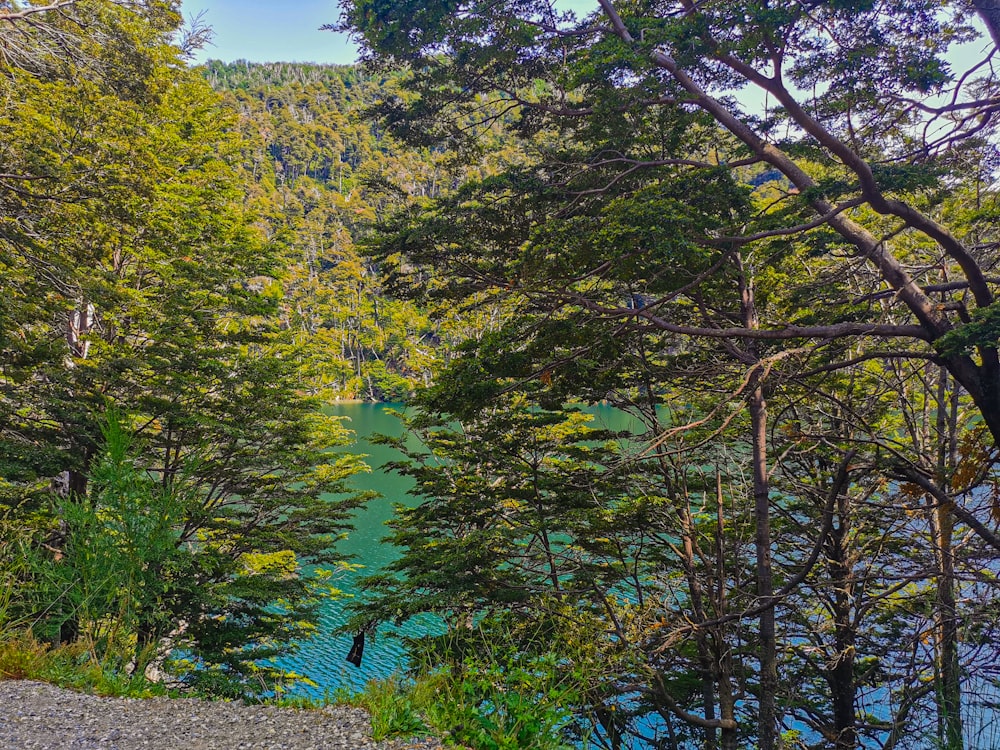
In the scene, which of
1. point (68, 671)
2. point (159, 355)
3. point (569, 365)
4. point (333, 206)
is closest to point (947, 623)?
point (569, 365)

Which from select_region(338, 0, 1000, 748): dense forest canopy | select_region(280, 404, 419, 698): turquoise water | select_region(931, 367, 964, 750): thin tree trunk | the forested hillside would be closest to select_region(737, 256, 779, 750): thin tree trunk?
select_region(338, 0, 1000, 748): dense forest canopy

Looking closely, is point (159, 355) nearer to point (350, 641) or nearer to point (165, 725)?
point (165, 725)

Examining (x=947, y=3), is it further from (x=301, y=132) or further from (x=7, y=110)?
(x=301, y=132)

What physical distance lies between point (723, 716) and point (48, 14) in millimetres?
15318

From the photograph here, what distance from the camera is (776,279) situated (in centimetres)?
812

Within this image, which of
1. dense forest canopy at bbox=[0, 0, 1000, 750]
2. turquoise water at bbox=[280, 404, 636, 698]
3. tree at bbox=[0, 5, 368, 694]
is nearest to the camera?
dense forest canopy at bbox=[0, 0, 1000, 750]

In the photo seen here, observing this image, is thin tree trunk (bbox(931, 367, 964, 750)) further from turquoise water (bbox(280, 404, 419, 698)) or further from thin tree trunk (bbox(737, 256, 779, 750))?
turquoise water (bbox(280, 404, 419, 698))

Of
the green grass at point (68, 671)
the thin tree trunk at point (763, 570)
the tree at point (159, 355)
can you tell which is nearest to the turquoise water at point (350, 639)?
the tree at point (159, 355)

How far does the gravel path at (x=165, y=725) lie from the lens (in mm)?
2750

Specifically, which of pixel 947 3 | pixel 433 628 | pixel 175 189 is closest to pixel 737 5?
pixel 947 3

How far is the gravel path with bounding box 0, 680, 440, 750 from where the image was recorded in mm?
2750

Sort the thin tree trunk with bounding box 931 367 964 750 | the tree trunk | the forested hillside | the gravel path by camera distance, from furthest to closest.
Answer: the forested hillside, the tree trunk, the thin tree trunk with bounding box 931 367 964 750, the gravel path

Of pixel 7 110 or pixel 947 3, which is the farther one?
pixel 7 110

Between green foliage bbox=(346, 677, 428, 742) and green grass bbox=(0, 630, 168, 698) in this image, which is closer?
green foliage bbox=(346, 677, 428, 742)
